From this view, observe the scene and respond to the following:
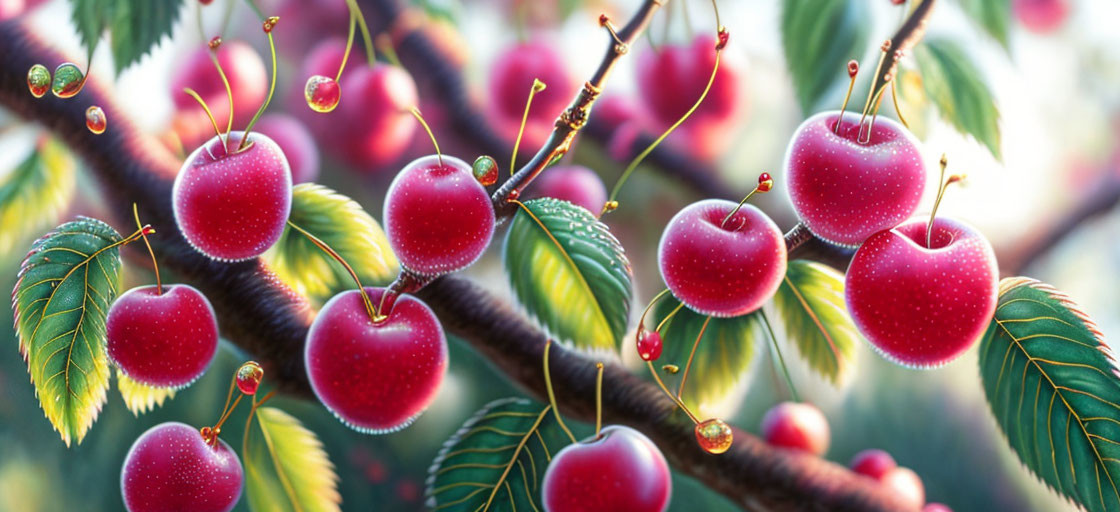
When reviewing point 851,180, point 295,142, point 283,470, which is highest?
point 851,180

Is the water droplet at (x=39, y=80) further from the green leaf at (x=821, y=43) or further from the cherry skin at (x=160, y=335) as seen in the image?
the green leaf at (x=821, y=43)

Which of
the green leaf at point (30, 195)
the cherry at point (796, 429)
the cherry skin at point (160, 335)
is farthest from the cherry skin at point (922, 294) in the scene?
the green leaf at point (30, 195)

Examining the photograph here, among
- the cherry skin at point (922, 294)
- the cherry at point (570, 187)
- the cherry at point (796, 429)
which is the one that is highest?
the cherry skin at point (922, 294)

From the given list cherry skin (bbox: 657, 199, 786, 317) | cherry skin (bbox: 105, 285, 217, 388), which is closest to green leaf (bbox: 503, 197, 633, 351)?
cherry skin (bbox: 657, 199, 786, 317)

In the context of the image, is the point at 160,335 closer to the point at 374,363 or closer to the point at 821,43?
the point at 374,363

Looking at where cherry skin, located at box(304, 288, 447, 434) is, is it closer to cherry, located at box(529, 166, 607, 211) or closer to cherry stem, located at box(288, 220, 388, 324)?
cherry stem, located at box(288, 220, 388, 324)

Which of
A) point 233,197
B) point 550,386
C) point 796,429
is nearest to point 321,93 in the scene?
point 233,197
